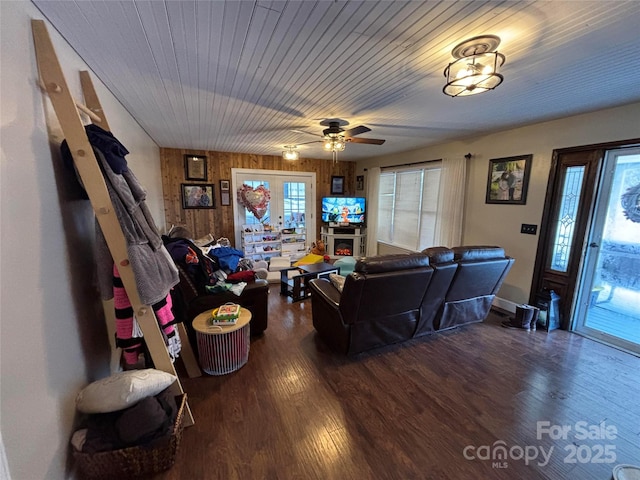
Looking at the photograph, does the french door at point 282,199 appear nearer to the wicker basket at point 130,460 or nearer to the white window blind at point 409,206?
the white window blind at point 409,206

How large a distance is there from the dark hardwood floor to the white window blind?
2.39 m

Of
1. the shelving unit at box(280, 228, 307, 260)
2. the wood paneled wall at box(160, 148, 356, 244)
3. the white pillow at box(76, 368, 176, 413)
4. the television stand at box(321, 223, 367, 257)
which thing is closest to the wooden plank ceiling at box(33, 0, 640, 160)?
the white pillow at box(76, 368, 176, 413)

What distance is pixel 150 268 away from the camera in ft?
4.70

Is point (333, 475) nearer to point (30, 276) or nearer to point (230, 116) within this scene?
point (30, 276)

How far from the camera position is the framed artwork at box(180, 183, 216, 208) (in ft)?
16.6

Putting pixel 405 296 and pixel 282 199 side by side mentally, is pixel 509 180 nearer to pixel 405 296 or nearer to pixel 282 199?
pixel 405 296

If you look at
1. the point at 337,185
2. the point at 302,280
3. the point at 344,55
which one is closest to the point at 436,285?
the point at 302,280

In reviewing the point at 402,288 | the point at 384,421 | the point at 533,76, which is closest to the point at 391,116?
the point at 533,76

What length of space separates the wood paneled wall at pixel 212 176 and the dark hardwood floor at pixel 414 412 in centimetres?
333

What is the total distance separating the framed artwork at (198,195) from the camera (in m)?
5.06

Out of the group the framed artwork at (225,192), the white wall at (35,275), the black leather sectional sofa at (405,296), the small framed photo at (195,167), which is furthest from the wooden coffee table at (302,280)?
the small framed photo at (195,167)

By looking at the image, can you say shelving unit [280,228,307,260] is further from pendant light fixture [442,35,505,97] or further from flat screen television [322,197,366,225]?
pendant light fixture [442,35,505,97]

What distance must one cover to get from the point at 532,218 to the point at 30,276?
170 inches

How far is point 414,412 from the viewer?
1.85 meters
